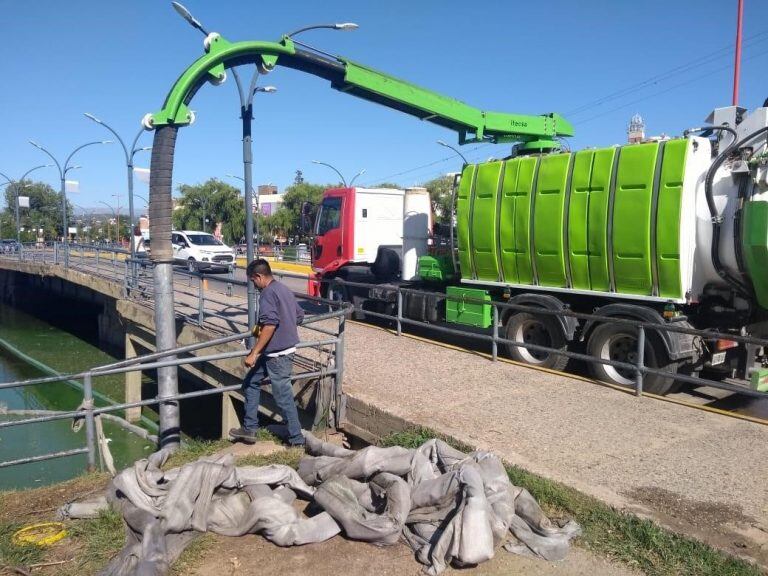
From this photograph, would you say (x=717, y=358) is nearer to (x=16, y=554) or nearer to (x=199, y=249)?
(x=16, y=554)

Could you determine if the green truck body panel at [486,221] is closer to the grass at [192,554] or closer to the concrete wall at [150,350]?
the concrete wall at [150,350]

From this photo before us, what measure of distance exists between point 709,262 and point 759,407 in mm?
2012

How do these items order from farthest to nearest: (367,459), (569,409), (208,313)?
(208,313) < (569,409) < (367,459)

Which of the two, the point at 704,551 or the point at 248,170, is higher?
the point at 248,170

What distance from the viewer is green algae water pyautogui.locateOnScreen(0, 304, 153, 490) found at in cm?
1117

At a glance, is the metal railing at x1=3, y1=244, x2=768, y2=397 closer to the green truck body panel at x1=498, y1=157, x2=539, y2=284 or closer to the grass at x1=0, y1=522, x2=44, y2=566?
the green truck body panel at x1=498, y1=157, x2=539, y2=284

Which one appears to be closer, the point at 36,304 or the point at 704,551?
the point at 704,551

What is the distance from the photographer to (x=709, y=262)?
7.75 metres

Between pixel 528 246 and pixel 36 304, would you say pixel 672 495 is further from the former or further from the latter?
pixel 36 304

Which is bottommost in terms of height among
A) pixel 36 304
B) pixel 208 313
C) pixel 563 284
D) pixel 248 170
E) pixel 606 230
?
pixel 36 304

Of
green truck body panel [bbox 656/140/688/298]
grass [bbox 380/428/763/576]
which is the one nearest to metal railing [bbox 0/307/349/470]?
grass [bbox 380/428/763/576]

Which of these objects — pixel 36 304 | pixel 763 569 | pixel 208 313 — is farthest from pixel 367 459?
pixel 36 304

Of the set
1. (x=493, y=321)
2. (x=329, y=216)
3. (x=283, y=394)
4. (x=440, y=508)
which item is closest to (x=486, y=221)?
(x=493, y=321)

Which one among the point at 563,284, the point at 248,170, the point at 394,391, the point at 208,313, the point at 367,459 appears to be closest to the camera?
the point at 367,459
